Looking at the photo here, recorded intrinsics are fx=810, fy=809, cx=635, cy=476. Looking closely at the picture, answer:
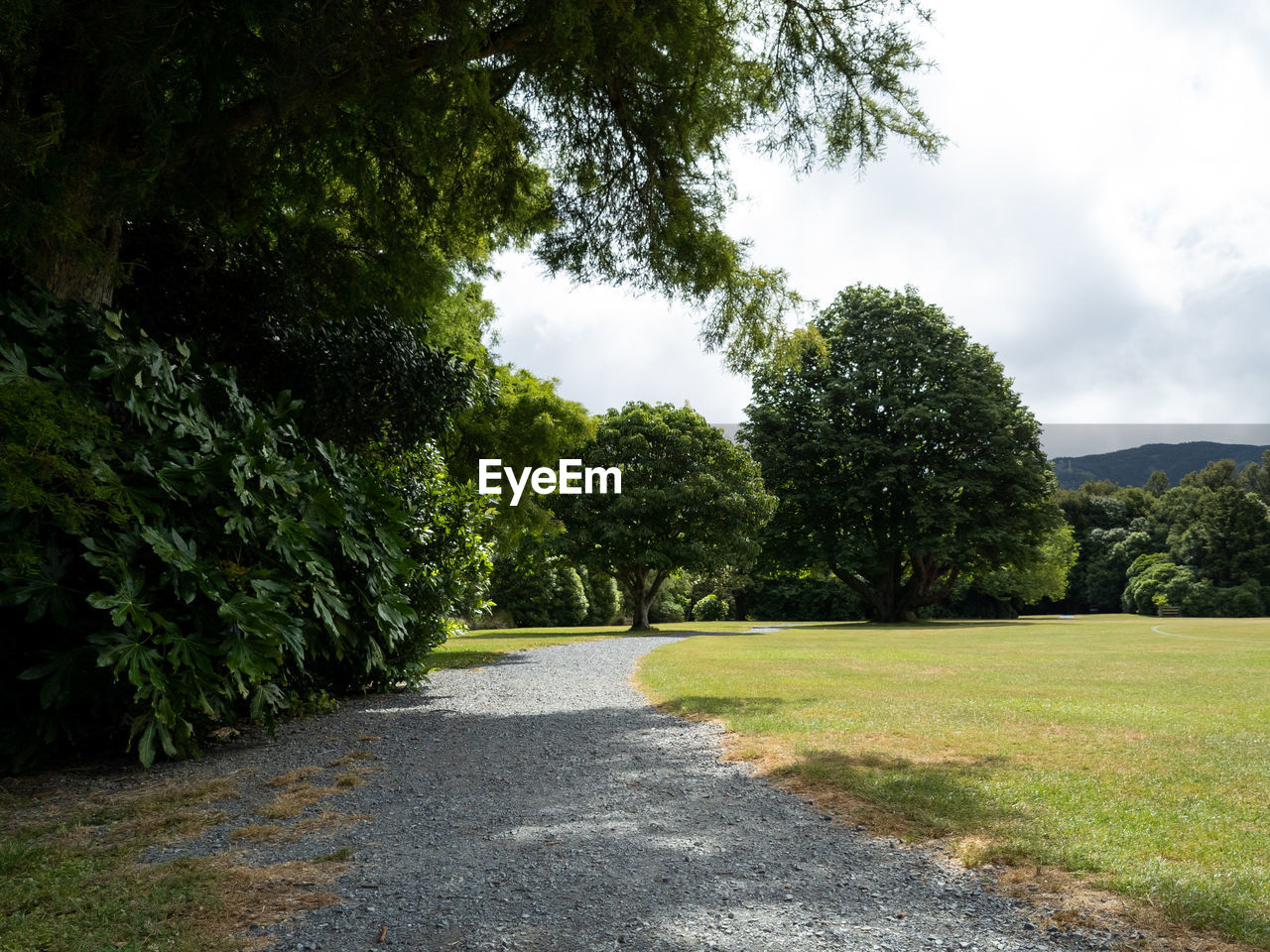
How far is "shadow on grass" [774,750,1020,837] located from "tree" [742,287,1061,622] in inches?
987

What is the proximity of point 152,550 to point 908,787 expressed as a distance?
190 inches

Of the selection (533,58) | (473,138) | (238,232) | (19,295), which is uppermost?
(533,58)

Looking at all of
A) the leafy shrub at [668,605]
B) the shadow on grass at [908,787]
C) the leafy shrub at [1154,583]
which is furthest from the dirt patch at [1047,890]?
the leafy shrub at [1154,583]

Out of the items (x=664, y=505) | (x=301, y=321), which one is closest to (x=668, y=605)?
(x=664, y=505)

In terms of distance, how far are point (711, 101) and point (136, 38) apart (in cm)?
510

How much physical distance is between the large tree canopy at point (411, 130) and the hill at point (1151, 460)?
128 m

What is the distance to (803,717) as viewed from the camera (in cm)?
735

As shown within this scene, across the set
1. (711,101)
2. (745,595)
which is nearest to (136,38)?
(711,101)

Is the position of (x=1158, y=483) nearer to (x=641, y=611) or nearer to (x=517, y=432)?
(x=641, y=611)

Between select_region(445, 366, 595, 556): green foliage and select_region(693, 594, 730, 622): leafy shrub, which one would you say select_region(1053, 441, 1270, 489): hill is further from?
select_region(445, 366, 595, 556): green foliage

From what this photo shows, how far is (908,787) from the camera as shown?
4.78 m

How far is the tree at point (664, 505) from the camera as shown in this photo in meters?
25.1

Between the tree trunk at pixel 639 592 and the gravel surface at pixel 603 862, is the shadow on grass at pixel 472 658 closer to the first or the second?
the gravel surface at pixel 603 862

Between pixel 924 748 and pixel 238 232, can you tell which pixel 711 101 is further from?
pixel 924 748
